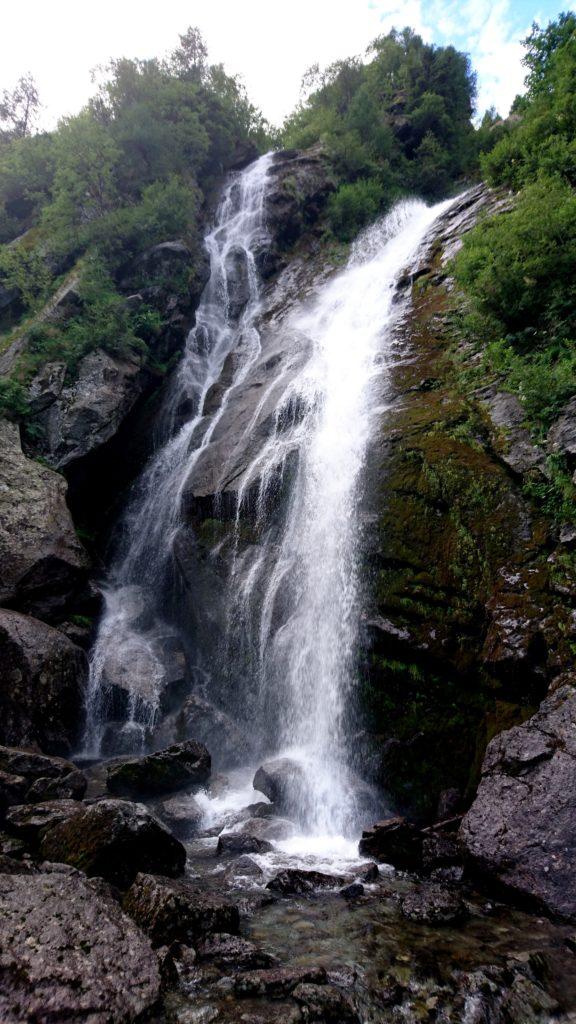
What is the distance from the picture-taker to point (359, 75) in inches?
1303

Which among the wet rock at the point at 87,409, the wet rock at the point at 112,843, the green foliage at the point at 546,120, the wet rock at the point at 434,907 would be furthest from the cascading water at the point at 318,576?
the wet rock at the point at 87,409

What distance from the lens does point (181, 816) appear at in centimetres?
848

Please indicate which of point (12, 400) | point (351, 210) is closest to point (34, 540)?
point (12, 400)

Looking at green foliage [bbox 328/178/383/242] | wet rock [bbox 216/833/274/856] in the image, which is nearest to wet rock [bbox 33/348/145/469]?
wet rock [bbox 216/833/274/856]

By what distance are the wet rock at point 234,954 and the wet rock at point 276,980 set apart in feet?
0.88

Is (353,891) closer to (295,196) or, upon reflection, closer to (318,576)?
(318,576)

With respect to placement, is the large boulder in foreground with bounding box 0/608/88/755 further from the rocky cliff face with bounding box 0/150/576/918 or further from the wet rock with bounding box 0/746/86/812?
the wet rock with bounding box 0/746/86/812

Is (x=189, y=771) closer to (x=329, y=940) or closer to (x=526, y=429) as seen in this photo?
(x=329, y=940)

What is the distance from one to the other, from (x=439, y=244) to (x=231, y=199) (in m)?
15.6

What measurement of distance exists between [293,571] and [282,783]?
4182mm

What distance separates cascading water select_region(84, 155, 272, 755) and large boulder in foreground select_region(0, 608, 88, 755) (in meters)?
0.61

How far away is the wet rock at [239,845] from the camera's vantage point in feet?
24.3

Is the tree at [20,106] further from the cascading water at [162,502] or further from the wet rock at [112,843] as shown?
the wet rock at [112,843]

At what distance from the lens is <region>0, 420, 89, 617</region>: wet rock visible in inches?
467
